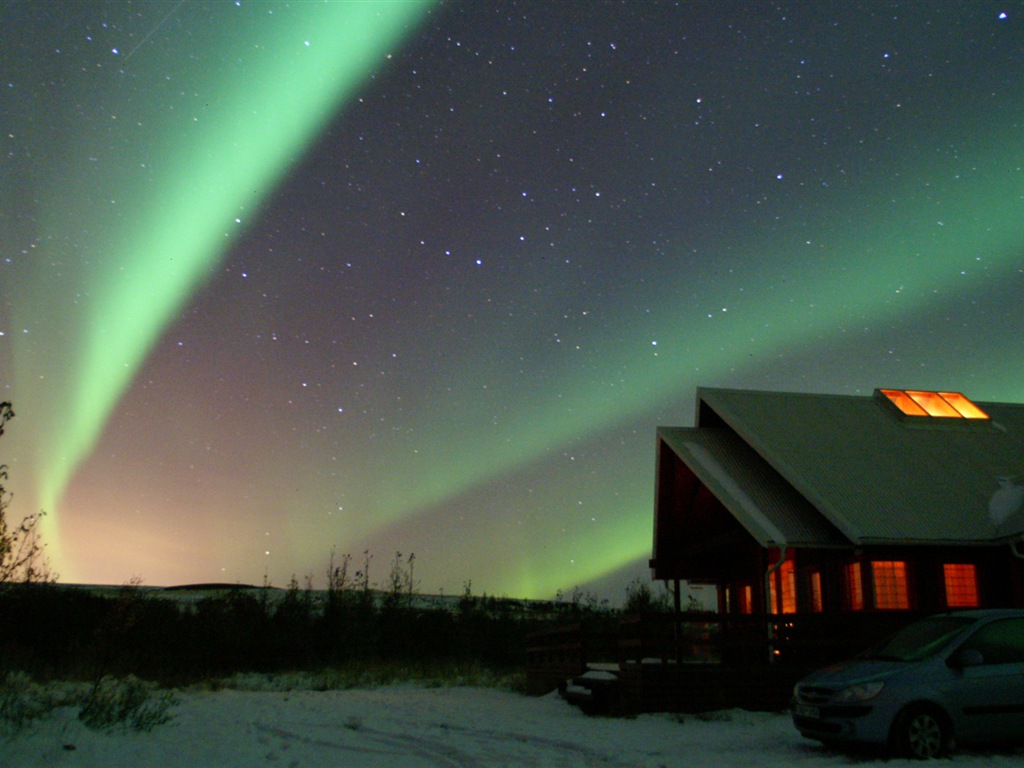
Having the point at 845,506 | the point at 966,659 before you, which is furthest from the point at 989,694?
the point at 845,506

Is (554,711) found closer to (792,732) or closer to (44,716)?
(792,732)

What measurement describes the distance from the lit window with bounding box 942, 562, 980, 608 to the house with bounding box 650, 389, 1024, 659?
25mm

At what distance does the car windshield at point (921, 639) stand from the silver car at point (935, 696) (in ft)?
0.10

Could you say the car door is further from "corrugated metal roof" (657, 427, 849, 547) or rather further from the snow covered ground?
"corrugated metal roof" (657, 427, 849, 547)

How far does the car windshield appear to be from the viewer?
33.3ft

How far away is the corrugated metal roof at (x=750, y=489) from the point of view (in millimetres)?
17062

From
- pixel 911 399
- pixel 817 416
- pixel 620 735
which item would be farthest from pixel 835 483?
pixel 620 735

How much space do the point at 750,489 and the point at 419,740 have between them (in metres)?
10.4

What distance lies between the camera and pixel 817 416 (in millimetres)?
21938

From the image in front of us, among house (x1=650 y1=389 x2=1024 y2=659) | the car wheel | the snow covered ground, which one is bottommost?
the snow covered ground

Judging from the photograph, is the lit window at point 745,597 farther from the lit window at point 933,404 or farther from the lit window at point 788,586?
the lit window at point 933,404

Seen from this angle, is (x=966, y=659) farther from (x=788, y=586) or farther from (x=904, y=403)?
(x=904, y=403)

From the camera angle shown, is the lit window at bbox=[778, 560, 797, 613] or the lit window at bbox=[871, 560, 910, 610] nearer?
the lit window at bbox=[871, 560, 910, 610]

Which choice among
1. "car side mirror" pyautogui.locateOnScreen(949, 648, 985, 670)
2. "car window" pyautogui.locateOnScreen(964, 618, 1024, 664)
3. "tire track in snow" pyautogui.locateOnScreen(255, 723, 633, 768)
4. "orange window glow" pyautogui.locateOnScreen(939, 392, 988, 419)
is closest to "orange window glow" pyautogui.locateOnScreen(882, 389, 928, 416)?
"orange window glow" pyautogui.locateOnScreen(939, 392, 988, 419)
